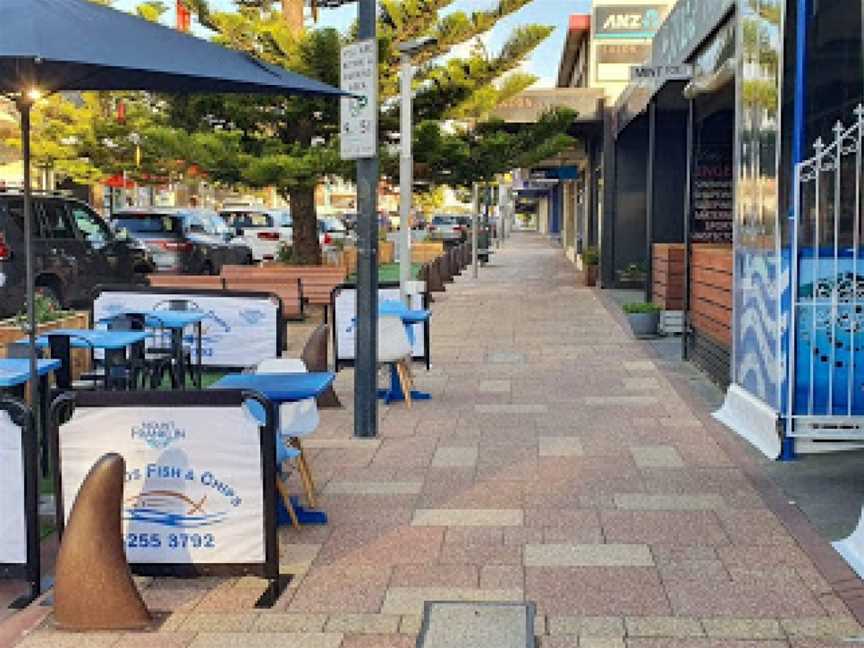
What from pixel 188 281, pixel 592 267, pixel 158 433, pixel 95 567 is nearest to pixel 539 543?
pixel 158 433

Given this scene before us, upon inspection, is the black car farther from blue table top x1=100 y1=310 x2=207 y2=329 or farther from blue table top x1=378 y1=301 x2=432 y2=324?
blue table top x1=378 y1=301 x2=432 y2=324

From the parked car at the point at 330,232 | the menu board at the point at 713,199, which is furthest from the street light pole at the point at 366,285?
the parked car at the point at 330,232

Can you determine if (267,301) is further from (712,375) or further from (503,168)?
(503,168)

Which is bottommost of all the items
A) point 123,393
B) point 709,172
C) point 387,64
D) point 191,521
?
point 191,521

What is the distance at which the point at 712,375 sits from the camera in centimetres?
1018

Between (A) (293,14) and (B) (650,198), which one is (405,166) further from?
(A) (293,14)

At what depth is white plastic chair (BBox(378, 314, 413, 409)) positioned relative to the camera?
880 cm

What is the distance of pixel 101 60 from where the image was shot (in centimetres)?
446

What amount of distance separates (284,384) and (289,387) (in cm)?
10

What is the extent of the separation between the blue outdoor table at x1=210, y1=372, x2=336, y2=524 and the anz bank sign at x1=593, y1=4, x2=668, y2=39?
2452 centimetres

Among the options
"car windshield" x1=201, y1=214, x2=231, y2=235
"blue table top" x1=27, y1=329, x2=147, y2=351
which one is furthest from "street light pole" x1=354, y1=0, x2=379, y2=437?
"car windshield" x1=201, y1=214, x2=231, y2=235

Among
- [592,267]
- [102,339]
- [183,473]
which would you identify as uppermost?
[592,267]

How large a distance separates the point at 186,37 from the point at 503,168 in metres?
15.5

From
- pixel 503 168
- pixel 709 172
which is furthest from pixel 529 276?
pixel 709 172
